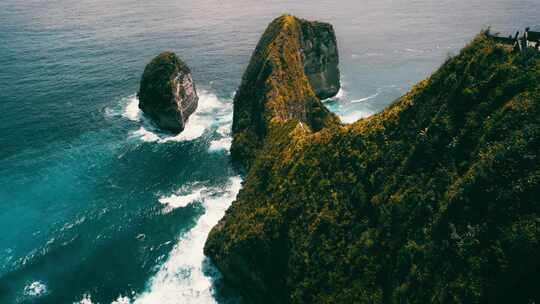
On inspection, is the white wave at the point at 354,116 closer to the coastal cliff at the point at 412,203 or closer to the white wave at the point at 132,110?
the coastal cliff at the point at 412,203

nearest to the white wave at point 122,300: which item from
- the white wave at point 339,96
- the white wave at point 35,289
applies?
the white wave at point 35,289

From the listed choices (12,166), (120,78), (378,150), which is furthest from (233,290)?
(120,78)

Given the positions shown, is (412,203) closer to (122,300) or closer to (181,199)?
(122,300)

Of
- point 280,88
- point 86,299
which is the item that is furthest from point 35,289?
point 280,88

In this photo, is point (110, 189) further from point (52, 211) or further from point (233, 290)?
point (233, 290)

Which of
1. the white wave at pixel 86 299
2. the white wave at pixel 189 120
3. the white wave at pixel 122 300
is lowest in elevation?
the white wave at pixel 122 300

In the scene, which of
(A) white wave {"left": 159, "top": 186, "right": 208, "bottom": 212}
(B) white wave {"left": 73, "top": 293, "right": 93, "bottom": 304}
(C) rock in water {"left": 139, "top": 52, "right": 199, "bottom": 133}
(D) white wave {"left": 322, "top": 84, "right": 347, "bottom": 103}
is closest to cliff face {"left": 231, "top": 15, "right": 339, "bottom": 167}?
(D) white wave {"left": 322, "top": 84, "right": 347, "bottom": 103}
